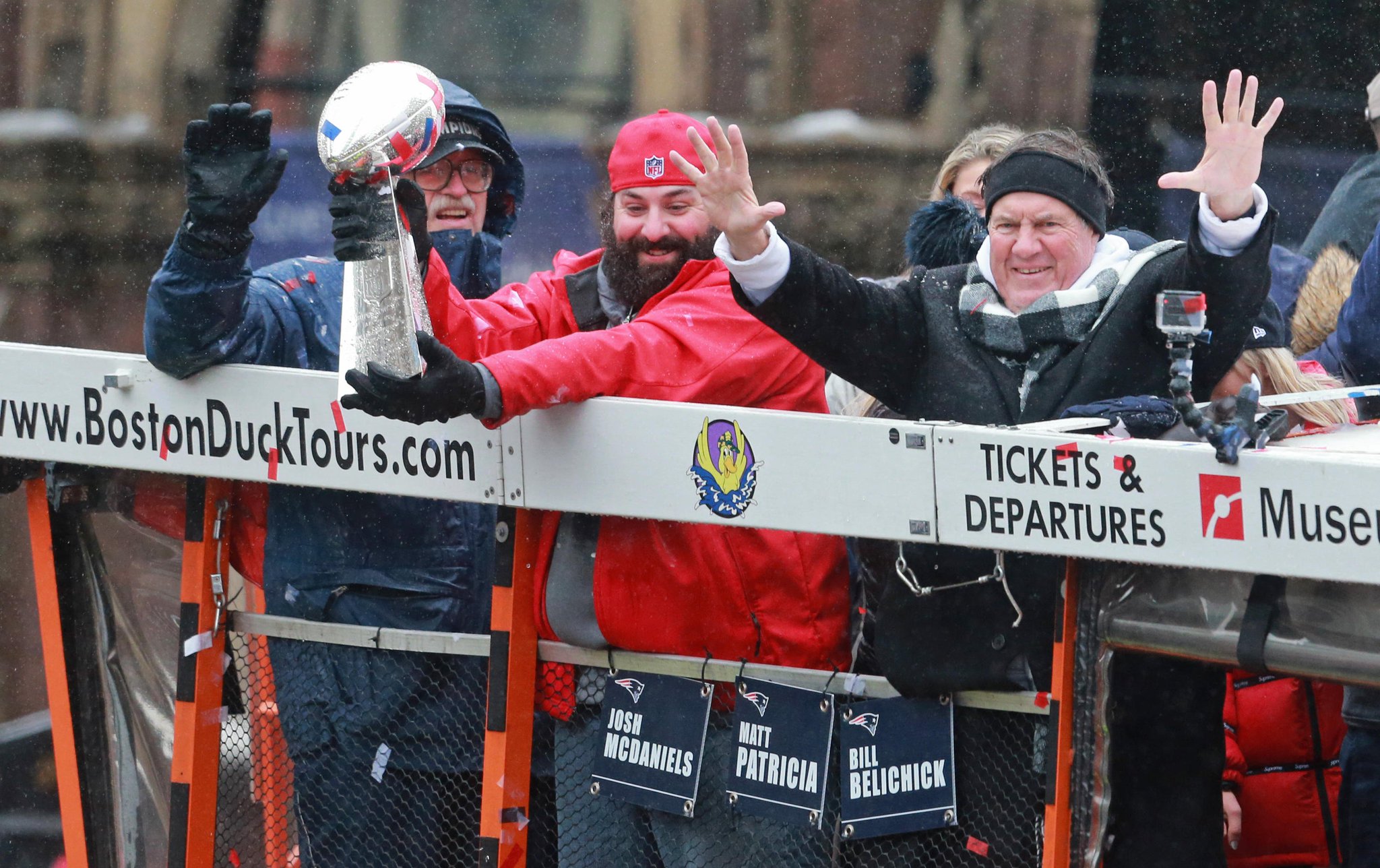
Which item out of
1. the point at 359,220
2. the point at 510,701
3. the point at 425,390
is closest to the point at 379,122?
the point at 359,220

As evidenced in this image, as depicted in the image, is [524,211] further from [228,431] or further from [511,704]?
[511,704]

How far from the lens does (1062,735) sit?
2.35 metres

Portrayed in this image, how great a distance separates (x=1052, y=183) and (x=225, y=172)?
4.65ft

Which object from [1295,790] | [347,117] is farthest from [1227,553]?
[347,117]

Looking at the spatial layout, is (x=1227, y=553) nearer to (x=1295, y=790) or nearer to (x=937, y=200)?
(x=1295, y=790)

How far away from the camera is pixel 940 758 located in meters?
2.50

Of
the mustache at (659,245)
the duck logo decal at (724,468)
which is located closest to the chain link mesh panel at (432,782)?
the duck logo decal at (724,468)

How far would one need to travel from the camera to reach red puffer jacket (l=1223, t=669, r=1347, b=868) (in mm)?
3082

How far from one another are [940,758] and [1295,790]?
40.5 inches

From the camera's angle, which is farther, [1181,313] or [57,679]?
[57,679]

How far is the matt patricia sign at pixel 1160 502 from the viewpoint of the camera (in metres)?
2.06

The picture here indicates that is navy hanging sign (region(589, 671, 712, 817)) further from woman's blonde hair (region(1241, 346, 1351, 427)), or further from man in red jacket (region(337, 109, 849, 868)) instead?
woman's blonde hair (region(1241, 346, 1351, 427))

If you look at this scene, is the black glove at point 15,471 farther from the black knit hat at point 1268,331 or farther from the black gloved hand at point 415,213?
the black knit hat at point 1268,331

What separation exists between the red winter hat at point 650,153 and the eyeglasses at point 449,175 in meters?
0.55
